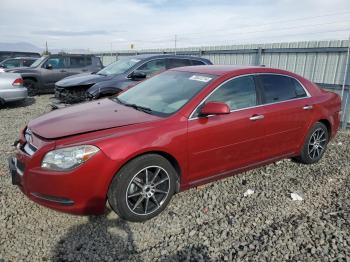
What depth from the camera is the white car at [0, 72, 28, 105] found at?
30.9 feet

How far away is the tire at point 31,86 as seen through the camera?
12.3 meters

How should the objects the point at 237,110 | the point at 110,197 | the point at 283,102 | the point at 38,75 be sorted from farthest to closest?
1. the point at 38,75
2. the point at 283,102
3. the point at 237,110
4. the point at 110,197

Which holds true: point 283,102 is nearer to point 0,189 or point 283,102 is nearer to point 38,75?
point 0,189

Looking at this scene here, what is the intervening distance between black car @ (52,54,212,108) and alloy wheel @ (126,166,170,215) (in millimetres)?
4484

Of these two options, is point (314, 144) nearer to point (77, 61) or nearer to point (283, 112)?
point (283, 112)

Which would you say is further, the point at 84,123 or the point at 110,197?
the point at 84,123

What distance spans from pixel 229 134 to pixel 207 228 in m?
1.15

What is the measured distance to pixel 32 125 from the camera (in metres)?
3.60

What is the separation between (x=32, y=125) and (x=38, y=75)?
9.96 m

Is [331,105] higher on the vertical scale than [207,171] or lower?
higher

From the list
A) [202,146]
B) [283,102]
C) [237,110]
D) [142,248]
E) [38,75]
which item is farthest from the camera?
[38,75]

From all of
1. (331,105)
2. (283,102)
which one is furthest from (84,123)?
(331,105)

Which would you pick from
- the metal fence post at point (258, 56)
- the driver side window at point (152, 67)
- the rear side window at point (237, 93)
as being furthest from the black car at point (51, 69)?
the rear side window at point (237, 93)

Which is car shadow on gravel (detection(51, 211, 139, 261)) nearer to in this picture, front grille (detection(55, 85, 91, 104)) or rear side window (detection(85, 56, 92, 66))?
front grille (detection(55, 85, 91, 104))
